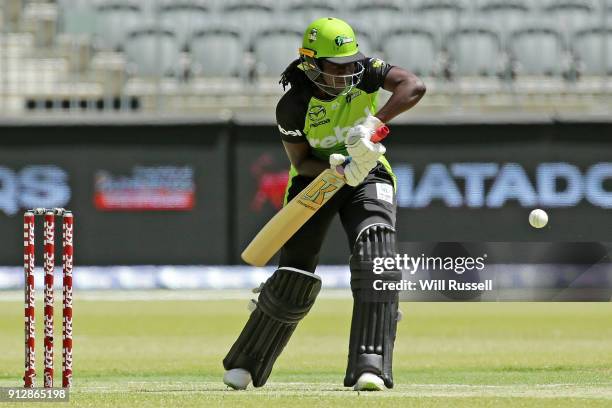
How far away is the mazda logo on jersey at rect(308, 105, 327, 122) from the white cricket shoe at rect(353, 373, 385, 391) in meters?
1.27

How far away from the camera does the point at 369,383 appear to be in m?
6.32

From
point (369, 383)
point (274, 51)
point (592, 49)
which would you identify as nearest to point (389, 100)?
point (369, 383)

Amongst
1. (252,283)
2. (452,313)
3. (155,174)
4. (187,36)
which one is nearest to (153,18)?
(187,36)

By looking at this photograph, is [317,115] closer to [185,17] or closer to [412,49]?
[412,49]

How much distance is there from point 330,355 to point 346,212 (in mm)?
3040

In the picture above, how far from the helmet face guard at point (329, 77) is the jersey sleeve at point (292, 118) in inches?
6.0

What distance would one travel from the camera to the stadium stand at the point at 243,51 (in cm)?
1638

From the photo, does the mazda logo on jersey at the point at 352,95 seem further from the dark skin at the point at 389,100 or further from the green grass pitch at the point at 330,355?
the green grass pitch at the point at 330,355

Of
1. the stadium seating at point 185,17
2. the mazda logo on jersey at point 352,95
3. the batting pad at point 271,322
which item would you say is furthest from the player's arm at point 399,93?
the stadium seating at point 185,17

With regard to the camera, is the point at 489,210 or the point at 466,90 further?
the point at 466,90

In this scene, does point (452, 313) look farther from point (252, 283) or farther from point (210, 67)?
point (210, 67)

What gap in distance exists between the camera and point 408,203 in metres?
15.4

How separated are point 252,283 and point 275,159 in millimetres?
1414

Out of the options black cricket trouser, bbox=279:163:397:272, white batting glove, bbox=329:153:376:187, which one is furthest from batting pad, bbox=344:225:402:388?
white batting glove, bbox=329:153:376:187
